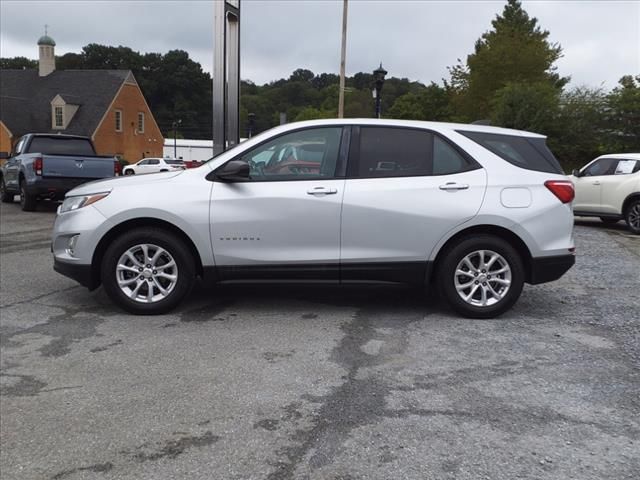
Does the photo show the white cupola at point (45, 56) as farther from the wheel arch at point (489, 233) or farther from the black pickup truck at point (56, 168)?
the wheel arch at point (489, 233)

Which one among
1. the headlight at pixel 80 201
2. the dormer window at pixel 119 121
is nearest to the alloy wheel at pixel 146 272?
the headlight at pixel 80 201

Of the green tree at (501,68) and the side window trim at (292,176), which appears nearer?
the side window trim at (292,176)

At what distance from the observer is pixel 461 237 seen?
224 inches

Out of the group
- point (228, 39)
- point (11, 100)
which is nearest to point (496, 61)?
point (228, 39)

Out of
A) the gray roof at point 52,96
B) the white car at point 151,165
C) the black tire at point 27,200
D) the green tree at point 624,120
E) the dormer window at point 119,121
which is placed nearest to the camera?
the black tire at point 27,200

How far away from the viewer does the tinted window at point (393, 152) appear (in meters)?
5.70

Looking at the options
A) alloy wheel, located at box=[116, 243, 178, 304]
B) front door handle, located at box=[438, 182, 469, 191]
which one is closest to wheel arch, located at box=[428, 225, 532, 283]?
front door handle, located at box=[438, 182, 469, 191]

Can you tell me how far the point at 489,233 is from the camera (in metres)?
5.71

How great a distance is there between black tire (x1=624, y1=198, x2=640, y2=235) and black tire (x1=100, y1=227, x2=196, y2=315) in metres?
11.2

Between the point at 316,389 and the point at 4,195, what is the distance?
54.7 ft

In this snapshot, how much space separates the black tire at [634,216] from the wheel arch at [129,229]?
11161 mm

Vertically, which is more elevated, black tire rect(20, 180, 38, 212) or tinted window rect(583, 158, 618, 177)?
tinted window rect(583, 158, 618, 177)

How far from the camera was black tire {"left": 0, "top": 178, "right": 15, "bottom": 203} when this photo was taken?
17.5 meters

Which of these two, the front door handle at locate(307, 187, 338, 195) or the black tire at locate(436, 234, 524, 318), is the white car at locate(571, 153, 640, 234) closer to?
the black tire at locate(436, 234, 524, 318)
